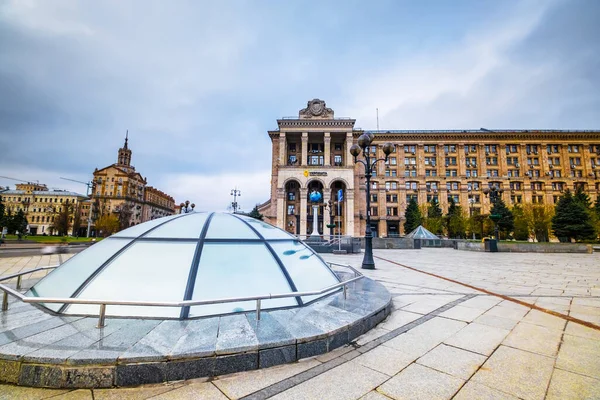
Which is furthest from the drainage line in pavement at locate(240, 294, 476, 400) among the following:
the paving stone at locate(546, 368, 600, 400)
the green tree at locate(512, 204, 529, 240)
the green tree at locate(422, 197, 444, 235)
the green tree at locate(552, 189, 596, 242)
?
the green tree at locate(422, 197, 444, 235)

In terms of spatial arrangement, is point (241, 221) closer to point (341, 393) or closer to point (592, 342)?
point (341, 393)

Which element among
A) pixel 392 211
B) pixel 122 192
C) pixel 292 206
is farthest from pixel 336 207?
pixel 122 192

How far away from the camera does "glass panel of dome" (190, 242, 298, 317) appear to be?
3.52 metres

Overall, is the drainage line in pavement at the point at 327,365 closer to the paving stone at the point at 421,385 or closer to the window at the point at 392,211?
the paving stone at the point at 421,385

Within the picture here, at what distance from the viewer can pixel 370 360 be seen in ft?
8.96

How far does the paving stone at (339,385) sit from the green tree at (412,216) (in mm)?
47803

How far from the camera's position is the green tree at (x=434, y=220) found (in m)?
42.3

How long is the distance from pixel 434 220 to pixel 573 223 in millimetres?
16034

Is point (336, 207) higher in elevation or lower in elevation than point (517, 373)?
higher

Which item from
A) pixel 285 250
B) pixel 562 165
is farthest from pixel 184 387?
pixel 562 165

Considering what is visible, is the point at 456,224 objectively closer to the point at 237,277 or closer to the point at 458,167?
the point at 458,167

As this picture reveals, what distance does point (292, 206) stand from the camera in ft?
168

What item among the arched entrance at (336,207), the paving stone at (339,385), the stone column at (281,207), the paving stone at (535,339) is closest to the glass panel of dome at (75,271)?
the paving stone at (339,385)

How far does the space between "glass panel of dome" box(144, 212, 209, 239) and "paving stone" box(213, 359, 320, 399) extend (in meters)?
2.49
